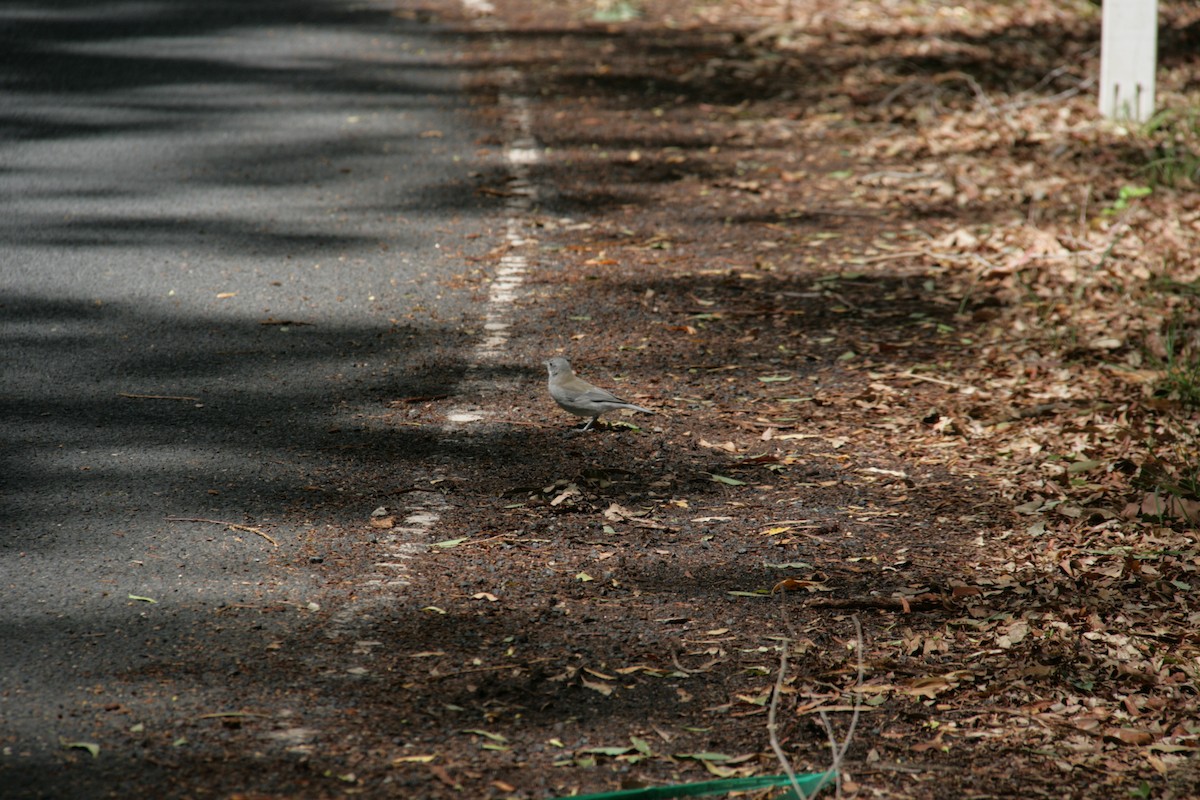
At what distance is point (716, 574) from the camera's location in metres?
3.93

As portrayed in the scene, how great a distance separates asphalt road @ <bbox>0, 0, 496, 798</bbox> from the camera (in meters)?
3.38

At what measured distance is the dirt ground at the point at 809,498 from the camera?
3158 millimetres

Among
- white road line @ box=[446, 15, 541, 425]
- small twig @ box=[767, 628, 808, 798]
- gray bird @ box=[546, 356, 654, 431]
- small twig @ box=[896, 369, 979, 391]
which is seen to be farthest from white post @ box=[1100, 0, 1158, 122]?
small twig @ box=[767, 628, 808, 798]

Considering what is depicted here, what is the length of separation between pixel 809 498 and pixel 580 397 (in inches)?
38.6

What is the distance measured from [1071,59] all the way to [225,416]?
357 inches

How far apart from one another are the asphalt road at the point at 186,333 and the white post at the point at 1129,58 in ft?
16.1

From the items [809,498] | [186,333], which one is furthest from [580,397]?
[186,333]

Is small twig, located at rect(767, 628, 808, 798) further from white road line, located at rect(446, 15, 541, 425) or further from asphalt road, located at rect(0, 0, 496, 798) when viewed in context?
white road line, located at rect(446, 15, 541, 425)

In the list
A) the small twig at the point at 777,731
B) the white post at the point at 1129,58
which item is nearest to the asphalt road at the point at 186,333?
the small twig at the point at 777,731

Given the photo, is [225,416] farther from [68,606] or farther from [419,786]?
[419,786]

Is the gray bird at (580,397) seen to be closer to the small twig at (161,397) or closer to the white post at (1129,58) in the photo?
the small twig at (161,397)

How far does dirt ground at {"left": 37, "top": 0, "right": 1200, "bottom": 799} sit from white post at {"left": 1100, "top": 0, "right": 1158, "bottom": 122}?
0.92ft

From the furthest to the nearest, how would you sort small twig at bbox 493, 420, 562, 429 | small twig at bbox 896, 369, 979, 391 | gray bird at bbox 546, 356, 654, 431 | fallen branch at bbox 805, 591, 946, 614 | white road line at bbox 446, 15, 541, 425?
small twig at bbox 896, 369, 979, 391 → white road line at bbox 446, 15, 541, 425 → small twig at bbox 493, 420, 562, 429 → gray bird at bbox 546, 356, 654, 431 → fallen branch at bbox 805, 591, 946, 614

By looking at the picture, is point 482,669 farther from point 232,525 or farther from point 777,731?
point 232,525
